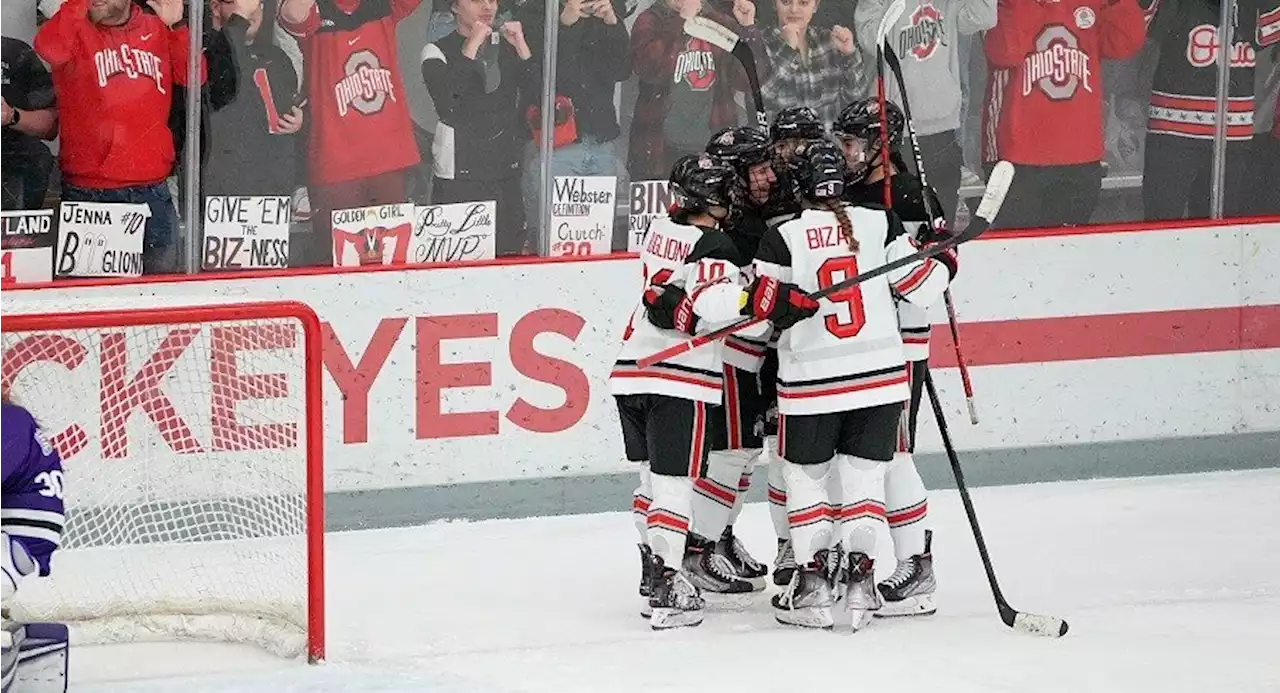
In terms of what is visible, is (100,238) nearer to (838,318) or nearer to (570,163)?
(570,163)

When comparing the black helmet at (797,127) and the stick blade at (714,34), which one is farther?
the stick blade at (714,34)

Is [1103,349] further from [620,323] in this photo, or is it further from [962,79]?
[620,323]

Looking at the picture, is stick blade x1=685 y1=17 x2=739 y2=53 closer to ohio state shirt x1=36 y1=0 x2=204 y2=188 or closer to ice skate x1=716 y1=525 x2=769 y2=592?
ice skate x1=716 y1=525 x2=769 y2=592

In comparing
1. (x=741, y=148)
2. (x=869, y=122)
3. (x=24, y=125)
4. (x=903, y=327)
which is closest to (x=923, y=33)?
(x=869, y=122)

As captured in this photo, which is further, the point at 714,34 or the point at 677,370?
the point at 714,34

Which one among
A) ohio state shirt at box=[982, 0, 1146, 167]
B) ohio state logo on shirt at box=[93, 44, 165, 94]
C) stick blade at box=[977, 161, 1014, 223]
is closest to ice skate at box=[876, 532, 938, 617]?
stick blade at box=[977, 161, 1014, 223]

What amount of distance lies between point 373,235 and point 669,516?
1589 millimetres

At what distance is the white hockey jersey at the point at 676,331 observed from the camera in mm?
5031

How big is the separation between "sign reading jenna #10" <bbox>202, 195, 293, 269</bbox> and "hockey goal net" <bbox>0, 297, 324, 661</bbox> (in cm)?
67

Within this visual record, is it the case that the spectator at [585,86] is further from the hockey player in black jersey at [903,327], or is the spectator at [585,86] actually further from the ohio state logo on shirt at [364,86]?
the hockey player in black jersey at [903,327]

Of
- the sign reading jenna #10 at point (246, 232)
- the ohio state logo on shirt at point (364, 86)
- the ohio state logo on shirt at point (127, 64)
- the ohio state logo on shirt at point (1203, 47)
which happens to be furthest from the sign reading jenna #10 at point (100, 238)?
the ohio state logo on shirt at point (1203, 47)

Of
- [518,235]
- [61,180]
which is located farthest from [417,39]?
[61,180]

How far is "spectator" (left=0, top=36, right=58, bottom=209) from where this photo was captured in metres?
5.84

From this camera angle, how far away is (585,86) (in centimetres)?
646
